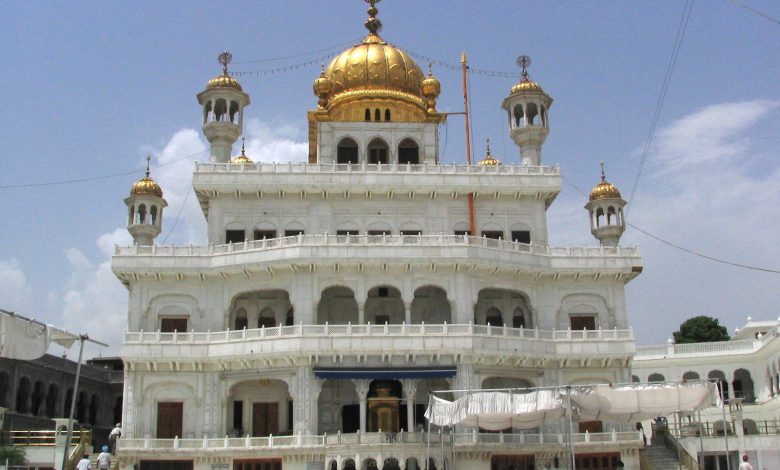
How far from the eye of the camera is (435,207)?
4444 cm

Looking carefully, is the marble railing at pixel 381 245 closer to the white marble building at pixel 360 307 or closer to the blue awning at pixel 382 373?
the white marble building at pixel 360 307

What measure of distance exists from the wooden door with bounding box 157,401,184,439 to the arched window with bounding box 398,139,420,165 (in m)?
17.4

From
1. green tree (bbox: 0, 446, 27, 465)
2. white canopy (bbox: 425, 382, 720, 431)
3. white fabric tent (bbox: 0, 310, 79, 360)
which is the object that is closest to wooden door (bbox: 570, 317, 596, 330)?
white canopy (bbox: 425, 382, 720, 431)

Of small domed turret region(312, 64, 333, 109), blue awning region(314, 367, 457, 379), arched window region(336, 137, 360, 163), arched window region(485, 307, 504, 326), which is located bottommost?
blue awning region(314, 367, 457, 379)

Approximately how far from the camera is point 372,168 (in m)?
44.7

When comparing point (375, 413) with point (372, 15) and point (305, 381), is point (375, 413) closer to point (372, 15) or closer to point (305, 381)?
point (305, 381)

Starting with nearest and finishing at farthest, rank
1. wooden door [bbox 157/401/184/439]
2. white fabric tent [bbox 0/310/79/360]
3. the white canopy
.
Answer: white fabric tent [bbox 0/310/79/360]
the white canopy
wooden door [bbox 157/401/184/439]

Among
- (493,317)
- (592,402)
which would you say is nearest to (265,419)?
(493,317)

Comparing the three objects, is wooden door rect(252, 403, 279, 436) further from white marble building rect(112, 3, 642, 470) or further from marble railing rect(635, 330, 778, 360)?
marble railing rect(635, 330, 778, 360)

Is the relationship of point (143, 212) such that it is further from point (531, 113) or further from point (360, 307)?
point (531, 113)

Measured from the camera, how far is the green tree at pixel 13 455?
1438 inches

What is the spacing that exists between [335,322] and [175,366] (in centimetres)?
777

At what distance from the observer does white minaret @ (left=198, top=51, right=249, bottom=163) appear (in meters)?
45.5

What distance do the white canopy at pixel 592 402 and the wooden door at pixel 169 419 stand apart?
56.7 ft
